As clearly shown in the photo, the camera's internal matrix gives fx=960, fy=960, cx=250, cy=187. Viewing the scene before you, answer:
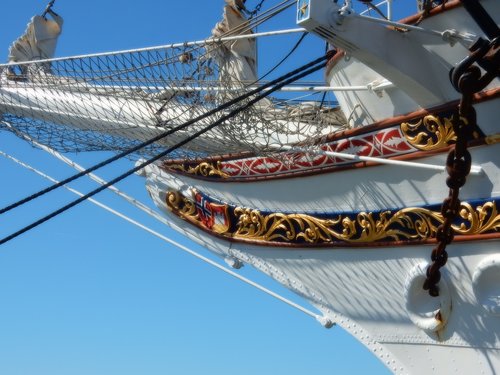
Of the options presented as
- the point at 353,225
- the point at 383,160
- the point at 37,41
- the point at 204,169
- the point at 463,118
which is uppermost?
the point at 37,41

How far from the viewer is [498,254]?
13.3ft

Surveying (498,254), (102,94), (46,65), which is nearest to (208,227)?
(102,94)

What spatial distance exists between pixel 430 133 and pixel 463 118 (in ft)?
1.60

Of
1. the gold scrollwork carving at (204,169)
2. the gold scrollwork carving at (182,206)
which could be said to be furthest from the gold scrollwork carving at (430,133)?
the gold scrollwork carving at (182,206)

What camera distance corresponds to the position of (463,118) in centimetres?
369

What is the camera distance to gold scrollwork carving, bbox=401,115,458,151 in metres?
4.11

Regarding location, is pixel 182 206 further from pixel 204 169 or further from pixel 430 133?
pixel 430 133

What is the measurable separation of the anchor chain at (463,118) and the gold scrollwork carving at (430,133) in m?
0.11

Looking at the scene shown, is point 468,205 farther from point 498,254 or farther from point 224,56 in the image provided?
point 224,56

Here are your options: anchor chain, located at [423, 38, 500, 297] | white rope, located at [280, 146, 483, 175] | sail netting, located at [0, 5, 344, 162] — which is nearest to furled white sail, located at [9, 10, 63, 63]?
sail netting, located at [0, 5, 344, 162]

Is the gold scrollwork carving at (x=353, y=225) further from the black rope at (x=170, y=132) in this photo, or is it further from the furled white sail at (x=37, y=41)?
the furled white sail at (x=37, y=41)

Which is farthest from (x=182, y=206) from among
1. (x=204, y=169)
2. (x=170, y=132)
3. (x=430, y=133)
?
(x=430, y=133)

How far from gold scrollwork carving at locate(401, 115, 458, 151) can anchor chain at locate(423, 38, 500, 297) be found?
114 millimetres

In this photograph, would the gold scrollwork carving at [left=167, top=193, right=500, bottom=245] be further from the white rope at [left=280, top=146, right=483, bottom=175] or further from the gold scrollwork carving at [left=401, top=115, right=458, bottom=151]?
the gold scrollwork carving at [left=401, top=115, right=458, bottom=151]
